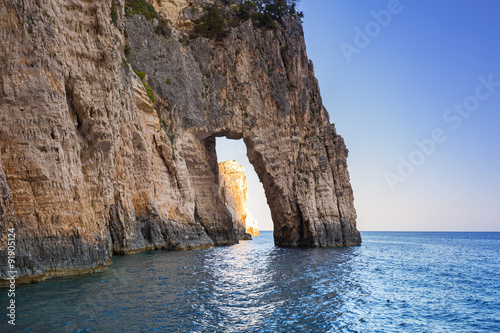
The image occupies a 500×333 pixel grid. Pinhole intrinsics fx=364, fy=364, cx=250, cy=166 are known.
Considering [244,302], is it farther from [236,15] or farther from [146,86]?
[236,15]

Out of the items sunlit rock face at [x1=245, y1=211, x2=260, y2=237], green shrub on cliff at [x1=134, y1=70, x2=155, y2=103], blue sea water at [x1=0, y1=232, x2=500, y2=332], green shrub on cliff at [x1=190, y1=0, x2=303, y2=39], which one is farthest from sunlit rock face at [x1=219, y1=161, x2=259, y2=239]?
blue sea water at [x1=0, y1=232, x2=500, y2=332]

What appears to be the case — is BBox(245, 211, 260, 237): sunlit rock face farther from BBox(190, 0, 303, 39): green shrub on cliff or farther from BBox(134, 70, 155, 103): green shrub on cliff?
BBox(134, 70, 155, 103): green shrub on cliff

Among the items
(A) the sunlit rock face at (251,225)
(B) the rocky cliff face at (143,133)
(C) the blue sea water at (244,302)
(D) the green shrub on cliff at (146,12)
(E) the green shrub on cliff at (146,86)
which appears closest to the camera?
(C) the blue sea water at (244,302)

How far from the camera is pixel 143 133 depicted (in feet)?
96.6

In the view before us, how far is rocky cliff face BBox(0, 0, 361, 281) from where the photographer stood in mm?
13656

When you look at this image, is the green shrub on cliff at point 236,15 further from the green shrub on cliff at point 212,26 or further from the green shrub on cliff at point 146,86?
the green shrub on cliff at point 146,86

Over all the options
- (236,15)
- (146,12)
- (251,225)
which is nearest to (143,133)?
(146,12)

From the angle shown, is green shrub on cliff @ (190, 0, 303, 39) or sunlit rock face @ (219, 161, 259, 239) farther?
sunlit rock face @ (219, 161, 259, 239)

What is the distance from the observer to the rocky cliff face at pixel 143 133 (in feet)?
44.8

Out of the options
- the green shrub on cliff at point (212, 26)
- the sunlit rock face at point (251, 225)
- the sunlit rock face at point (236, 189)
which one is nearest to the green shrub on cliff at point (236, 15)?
the green shrub on cliff at point (212, 26)

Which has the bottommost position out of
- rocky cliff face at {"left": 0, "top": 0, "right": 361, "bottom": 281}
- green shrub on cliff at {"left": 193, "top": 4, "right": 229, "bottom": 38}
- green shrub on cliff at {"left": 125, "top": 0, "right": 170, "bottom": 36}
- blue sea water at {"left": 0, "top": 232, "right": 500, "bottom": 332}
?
blue sea water at {"left": 0, "top": 232, "right": 500, "bottom": 332}

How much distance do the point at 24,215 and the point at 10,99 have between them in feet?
14.2

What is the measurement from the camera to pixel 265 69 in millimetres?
42875

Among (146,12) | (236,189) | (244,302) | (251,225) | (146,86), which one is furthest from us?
(251,225)
